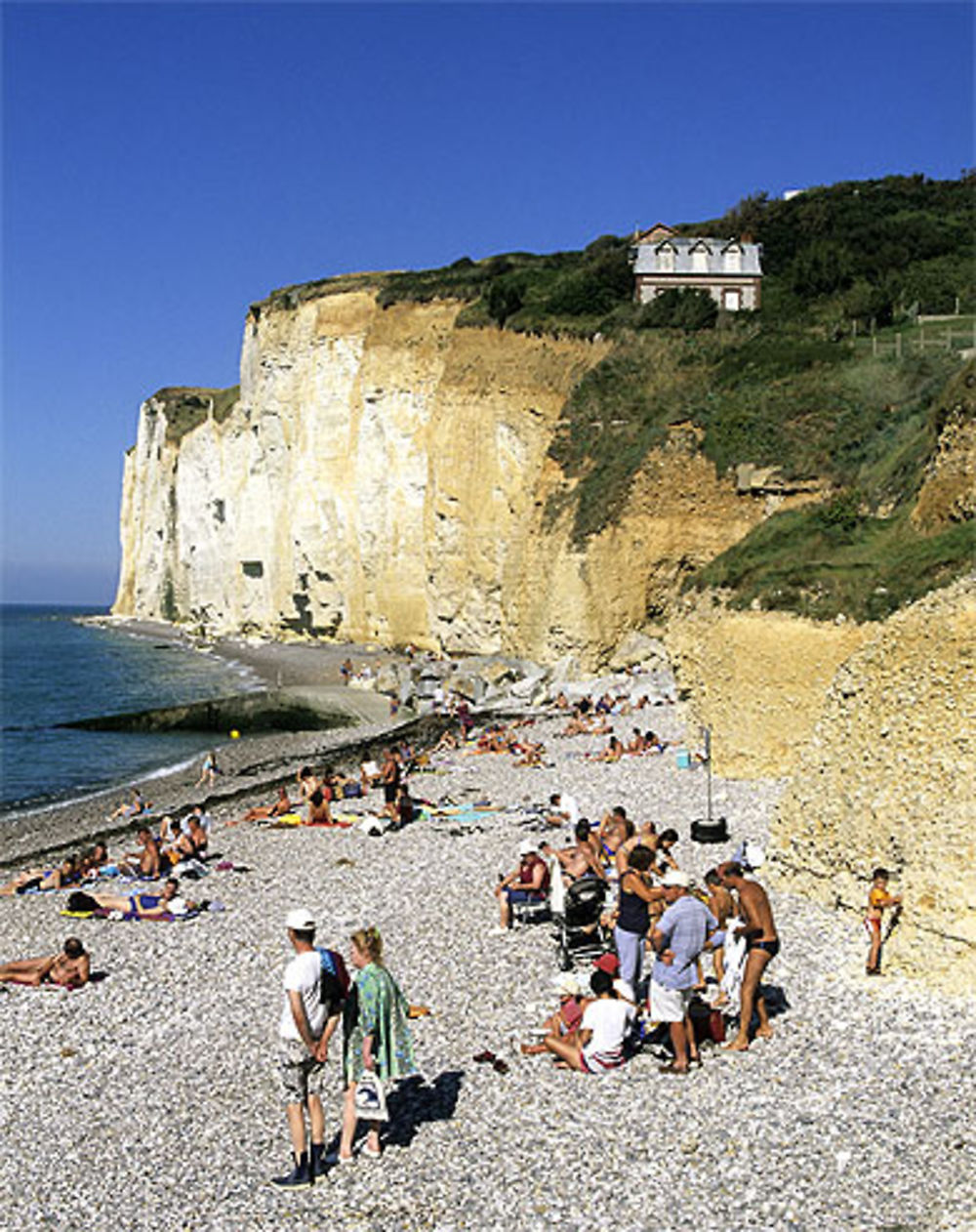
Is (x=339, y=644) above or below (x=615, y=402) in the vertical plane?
below

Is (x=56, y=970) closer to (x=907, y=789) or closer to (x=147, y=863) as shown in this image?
(x=147, y=863)

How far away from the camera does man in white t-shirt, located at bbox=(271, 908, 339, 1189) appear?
21.1ft

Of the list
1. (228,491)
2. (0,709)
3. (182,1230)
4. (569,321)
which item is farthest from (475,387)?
(182,1230)

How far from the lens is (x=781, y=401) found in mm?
32875

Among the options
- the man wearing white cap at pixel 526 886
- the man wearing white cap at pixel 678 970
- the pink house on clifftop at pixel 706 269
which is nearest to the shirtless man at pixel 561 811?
the man wearing white cap at pixel 526 886

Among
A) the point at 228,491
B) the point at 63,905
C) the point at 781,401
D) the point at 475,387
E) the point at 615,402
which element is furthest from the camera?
the point at 228,491

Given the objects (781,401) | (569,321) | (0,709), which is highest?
(569,321)

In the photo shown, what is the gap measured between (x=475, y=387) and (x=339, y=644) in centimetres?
1606

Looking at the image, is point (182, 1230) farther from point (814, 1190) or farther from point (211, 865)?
point (211, 865)

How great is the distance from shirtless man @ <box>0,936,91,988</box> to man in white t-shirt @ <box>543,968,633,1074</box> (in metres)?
4.96

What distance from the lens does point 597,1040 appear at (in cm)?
789

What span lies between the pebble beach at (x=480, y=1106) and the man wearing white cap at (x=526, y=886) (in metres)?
0.27

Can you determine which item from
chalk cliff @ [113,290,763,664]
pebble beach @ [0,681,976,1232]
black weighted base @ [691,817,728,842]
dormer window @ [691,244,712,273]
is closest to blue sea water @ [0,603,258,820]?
chalk cliff @ [113,290,763,664]

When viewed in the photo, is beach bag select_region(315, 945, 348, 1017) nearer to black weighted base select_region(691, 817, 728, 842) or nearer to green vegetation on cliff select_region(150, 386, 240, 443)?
black weighted base select_region(691, 817, 728, 842)
